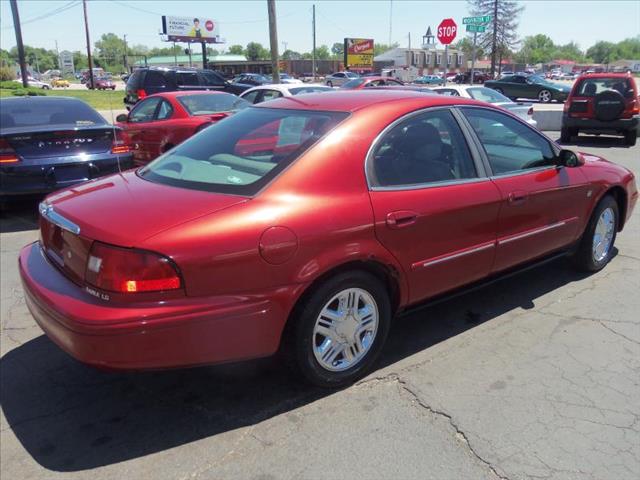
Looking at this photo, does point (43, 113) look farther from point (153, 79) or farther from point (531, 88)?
point (531, 88)

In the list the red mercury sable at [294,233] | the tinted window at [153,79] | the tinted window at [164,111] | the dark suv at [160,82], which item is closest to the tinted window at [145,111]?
the tinted window at [164,111]

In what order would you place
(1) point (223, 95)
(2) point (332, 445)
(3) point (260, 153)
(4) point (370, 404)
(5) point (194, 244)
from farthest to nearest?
(1) point (223, 95)
(3) point (260, 153)
(4) point (370, 404)
(2) point (332, 445)
(5) point (194, 244)

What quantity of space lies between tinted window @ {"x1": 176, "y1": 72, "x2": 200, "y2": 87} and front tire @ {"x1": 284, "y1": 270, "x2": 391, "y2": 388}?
1707 centimetres

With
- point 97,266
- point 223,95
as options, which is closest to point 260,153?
point 97,266

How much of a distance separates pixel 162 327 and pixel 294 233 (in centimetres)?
74

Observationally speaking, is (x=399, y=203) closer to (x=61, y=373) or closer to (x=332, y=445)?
(x=332, y=445)

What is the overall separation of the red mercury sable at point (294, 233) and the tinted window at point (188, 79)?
16.0m

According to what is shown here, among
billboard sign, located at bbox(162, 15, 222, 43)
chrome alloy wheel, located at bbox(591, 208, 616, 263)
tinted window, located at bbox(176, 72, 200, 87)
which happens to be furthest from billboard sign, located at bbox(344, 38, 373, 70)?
chrome alloy wheel, located at bbox(591, 208, 616, 263)

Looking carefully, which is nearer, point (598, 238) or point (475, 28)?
point (598, 238)

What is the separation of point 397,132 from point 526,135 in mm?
1438

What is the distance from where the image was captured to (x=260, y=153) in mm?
3275

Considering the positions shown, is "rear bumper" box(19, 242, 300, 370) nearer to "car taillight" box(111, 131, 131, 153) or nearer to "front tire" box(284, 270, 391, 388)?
"front tire" box(284, 270, 391, 388)

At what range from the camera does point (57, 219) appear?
9.55 feet

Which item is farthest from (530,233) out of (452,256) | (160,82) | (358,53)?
(358,53)
